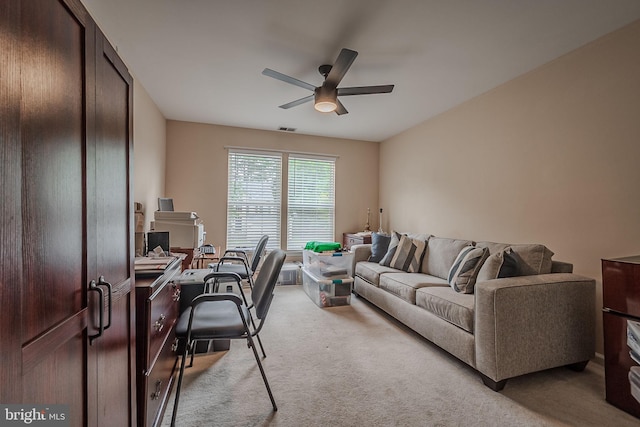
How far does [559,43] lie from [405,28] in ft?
4.38

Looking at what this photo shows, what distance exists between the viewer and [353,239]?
4871 mm

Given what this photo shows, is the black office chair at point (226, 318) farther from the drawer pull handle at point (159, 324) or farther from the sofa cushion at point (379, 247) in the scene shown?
the sofa cushion at point (379, 247)

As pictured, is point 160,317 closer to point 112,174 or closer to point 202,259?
point 112,174

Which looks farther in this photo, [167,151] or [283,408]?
[167,151]

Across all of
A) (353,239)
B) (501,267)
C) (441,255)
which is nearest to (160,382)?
(501,267)

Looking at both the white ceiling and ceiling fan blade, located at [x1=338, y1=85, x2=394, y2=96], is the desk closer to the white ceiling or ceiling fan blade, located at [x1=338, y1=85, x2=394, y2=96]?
the white ceiling

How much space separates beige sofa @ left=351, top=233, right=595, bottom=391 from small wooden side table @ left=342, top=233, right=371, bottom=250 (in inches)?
80.9

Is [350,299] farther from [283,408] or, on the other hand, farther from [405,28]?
[405,28]

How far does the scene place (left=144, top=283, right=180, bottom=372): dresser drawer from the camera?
1409 mm

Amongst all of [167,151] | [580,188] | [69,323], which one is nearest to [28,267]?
[69,323]

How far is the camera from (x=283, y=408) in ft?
5.72

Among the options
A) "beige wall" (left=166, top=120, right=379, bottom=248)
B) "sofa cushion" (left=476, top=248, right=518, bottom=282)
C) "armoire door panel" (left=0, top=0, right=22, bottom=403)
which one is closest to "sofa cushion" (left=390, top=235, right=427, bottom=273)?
"sofa cushion" (left=476, top=248, right=518, bottom=282)

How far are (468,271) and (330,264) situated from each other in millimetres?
1861

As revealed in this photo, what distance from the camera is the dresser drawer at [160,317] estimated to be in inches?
55.5
